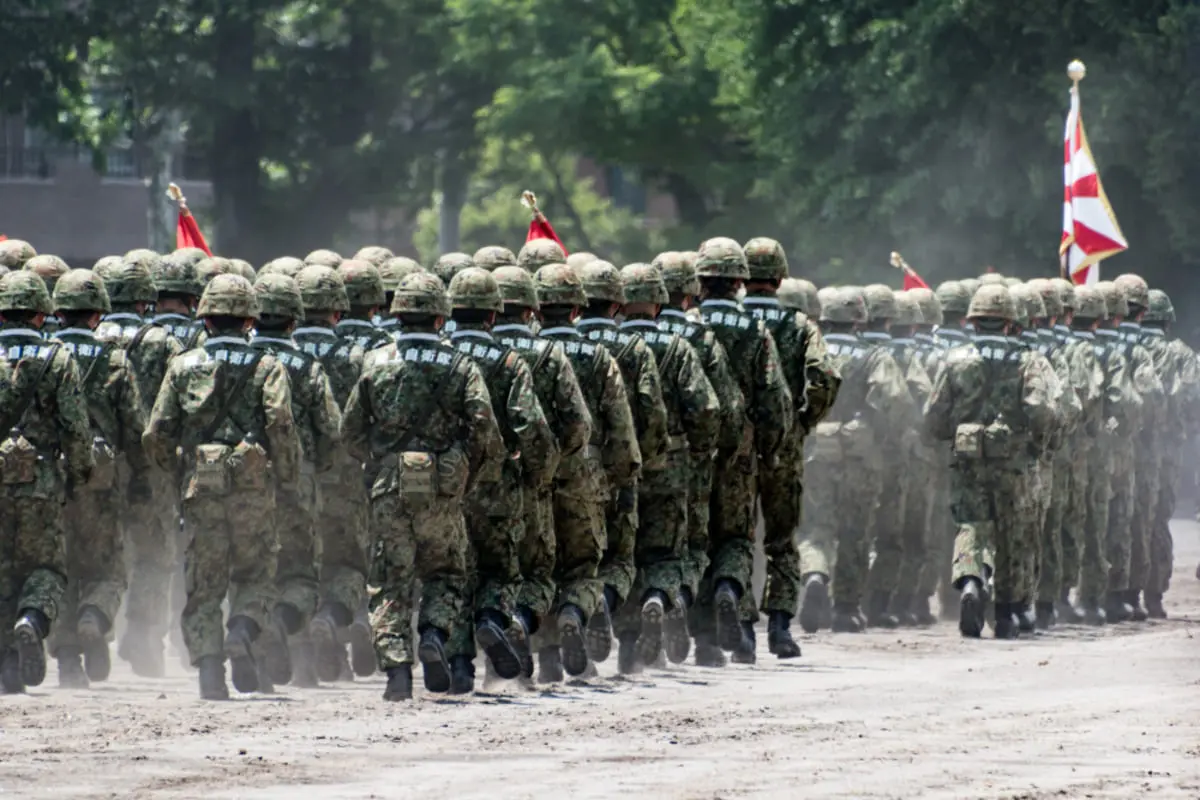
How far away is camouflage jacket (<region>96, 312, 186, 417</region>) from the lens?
16.7 m

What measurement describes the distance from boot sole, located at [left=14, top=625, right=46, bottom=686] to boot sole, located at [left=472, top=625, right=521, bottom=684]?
7.25 ft

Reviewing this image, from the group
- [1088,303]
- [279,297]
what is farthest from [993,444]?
[279,297]

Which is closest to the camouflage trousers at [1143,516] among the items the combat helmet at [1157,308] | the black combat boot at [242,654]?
the combat helmet at [1157,308]

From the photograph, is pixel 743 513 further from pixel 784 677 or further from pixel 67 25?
pixel 67 25

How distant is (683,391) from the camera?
1655cm

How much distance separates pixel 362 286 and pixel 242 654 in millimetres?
2836

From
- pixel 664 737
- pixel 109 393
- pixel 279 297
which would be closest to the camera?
pixel 664 737

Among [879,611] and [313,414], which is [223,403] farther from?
[879,611]

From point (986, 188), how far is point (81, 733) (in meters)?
25.2

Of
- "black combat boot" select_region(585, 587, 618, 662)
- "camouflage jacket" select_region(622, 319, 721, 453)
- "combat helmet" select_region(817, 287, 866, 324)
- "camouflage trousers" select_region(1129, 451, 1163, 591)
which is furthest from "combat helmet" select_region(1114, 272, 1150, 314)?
"black combat boot" select_region(585, 587, 618, 662)

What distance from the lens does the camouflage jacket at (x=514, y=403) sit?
1491 cm

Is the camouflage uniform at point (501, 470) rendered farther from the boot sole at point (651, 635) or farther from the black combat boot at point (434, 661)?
the boot sole at point (651, 635)

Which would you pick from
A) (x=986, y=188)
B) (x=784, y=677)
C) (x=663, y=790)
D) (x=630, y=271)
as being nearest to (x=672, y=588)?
(x=784, y=677)

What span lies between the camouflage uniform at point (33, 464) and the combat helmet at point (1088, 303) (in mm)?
8153
